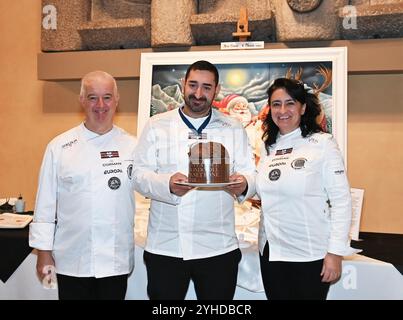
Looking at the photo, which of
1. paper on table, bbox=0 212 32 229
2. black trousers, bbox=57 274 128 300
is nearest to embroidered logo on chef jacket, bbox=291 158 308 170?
black trousers, bbox=57 274 128 300

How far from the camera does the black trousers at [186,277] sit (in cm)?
204

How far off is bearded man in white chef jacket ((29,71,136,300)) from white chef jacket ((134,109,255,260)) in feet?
0.38

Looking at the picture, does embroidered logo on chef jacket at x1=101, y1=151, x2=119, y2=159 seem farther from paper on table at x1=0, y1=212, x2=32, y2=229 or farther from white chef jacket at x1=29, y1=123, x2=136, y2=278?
paper on table at x1=0, y1=212, x2=32, y2=229

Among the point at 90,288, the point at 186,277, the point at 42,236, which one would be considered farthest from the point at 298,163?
the point at 42,236

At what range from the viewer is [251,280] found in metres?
2.53

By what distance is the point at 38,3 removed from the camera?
14.5 ft

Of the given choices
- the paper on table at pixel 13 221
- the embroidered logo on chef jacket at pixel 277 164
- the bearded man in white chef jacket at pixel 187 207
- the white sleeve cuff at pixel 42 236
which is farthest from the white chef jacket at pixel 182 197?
the paper on table at pixel 13 221

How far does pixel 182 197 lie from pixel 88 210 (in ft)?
1.42

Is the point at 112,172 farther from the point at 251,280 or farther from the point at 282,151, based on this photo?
the point at 251,280

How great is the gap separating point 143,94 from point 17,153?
6.06 ft

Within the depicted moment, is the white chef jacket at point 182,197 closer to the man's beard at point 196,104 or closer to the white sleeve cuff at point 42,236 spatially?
the man's beard at point 196,104

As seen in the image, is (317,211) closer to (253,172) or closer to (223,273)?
(253,172)

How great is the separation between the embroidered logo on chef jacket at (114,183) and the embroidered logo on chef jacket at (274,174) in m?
0.71
